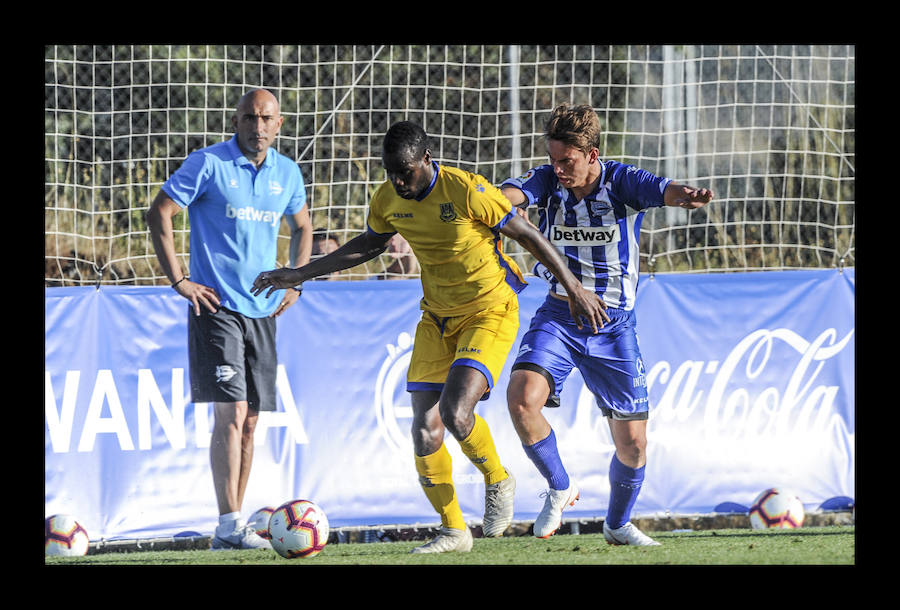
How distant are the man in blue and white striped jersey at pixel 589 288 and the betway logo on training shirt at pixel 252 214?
206cm

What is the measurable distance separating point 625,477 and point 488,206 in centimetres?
177

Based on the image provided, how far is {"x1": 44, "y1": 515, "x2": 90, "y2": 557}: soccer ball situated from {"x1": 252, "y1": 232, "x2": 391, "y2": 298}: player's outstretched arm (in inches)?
86.5

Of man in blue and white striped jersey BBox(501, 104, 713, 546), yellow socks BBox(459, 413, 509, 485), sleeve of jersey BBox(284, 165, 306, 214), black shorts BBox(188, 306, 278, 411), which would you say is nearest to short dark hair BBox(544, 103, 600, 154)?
man in blue and white striped jersey BBox(501, 104, 713, 546)

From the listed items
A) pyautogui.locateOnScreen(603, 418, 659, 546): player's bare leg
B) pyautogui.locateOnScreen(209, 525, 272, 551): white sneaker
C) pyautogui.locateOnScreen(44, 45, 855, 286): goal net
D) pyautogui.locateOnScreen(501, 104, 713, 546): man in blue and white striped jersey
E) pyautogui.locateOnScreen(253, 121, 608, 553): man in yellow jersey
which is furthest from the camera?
pyautogui.locateOnScreen(44, 45, 855, 286): goal net

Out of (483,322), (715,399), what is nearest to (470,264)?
(483,322)

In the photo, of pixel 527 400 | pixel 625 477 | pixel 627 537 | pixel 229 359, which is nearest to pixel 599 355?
pixel 527 400

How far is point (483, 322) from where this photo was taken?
6.33 meters

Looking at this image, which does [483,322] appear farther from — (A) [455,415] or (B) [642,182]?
(B) [642,182]

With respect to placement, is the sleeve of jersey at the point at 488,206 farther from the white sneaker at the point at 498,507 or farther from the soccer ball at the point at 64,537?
the soccer ball at the point at 64,537

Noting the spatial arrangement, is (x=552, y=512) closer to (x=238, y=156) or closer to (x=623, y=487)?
(x=623, y=487)

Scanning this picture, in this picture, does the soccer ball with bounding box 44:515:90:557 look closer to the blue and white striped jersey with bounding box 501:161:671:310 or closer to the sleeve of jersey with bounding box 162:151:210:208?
the sleeve of jersey with bounding box 162:151:210:208

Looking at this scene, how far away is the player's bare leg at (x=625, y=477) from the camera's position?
6.68 metres

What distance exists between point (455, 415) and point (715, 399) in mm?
3128

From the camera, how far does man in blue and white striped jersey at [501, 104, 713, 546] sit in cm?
646
